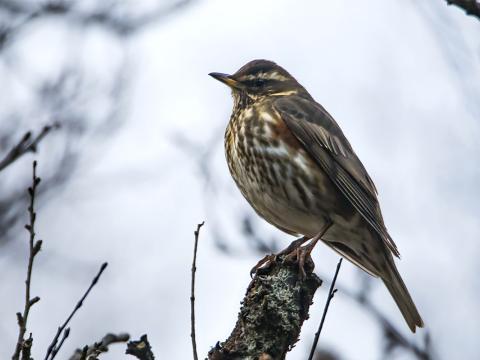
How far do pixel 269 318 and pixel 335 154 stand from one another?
8.84 ft

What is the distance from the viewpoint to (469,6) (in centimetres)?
252

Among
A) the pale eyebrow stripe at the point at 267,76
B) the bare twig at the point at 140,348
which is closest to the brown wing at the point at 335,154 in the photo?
the pale eyebrow stripe at the point at 267,76

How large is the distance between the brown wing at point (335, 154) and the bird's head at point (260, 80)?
368 mm

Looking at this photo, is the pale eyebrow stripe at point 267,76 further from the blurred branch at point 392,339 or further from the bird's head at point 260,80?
the blurred branch at point 392,339

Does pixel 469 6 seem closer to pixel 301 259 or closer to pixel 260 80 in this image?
pixel 301 259

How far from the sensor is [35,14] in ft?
19.6

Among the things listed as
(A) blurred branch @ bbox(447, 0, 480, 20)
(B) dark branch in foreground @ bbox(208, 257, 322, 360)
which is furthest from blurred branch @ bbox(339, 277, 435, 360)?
(A) blurred branch @ bbox(447, 0, 480, 20)

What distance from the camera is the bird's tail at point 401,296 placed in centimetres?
649

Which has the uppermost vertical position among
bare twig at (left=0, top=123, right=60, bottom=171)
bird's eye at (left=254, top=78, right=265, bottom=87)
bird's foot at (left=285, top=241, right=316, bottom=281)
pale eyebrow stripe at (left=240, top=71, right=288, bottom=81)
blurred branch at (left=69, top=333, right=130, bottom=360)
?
pale eyebrow stripe at (left=240, top=71, right=288, bottom=81)

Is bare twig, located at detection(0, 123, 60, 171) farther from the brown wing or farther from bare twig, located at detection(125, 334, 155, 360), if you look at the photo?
the brown wing

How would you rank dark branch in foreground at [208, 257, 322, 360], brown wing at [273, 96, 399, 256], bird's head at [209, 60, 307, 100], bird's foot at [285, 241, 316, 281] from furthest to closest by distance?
1. bird's head at [209, 60, 307, 100]
2. brown wing at [273, 96, 399, 256]
3. bird's foot at [285, 241, 316, 281]
4. dark branch in foreground at [208, 257, 322, 360]

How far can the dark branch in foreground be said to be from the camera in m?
4.17

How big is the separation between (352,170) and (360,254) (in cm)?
72

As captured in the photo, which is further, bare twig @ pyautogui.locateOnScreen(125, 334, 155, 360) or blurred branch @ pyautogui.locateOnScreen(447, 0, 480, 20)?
bare twig @ pyautogui.locateOnScreen(125, 334, 155, 360)
